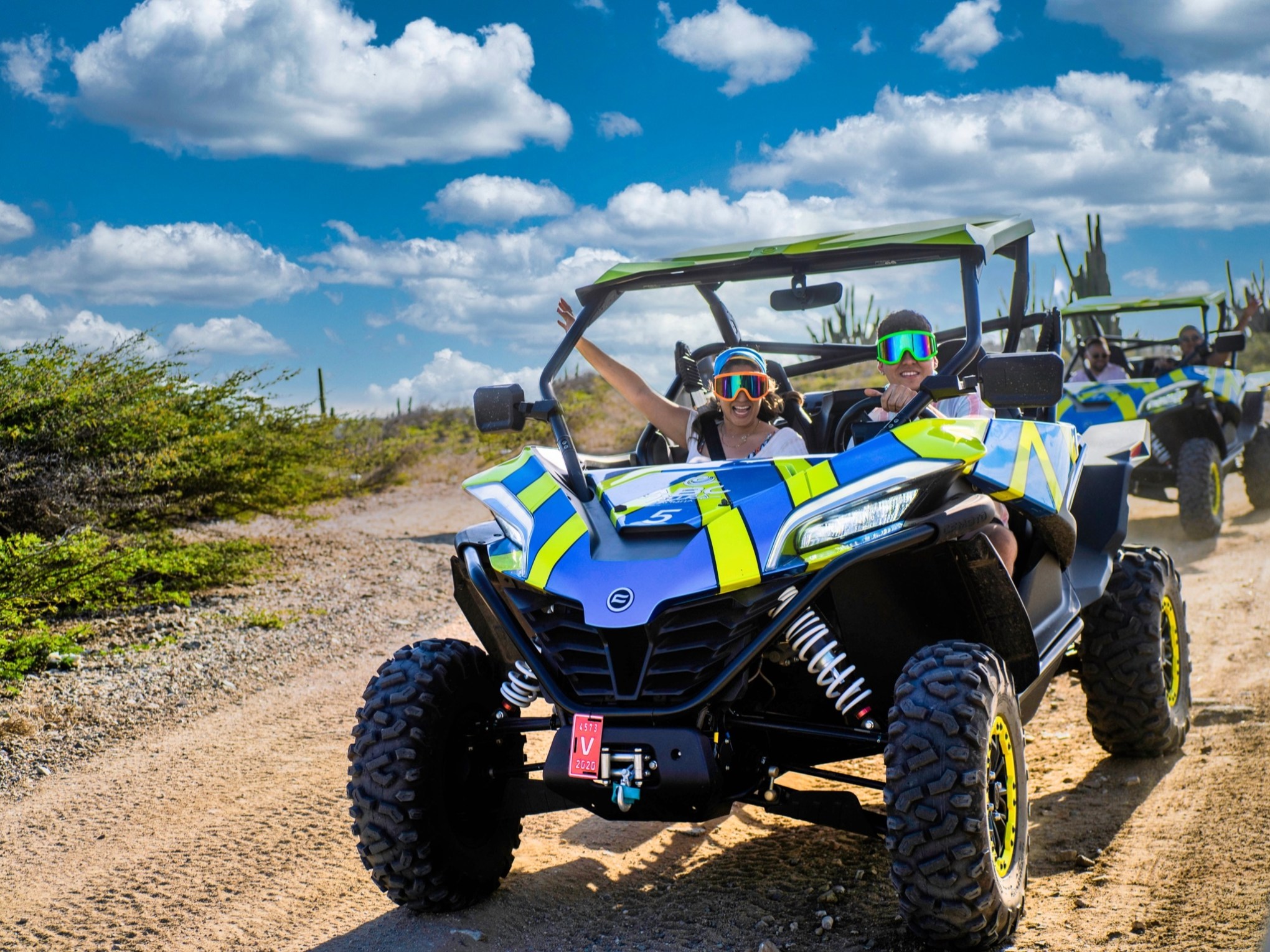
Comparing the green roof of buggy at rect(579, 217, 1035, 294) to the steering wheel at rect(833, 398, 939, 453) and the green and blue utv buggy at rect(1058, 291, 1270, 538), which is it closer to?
the steering wheel at rect(833, 398, 939, 453)

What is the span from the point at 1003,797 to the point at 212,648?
599 centimetres

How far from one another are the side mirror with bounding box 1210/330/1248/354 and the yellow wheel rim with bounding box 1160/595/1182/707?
706 centimetres

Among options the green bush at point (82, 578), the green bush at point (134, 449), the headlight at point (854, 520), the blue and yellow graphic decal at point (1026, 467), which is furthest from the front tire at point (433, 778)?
the green bush at point (134, 449)

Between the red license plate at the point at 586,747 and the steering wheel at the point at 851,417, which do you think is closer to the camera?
the red license plate at the point at 586,747

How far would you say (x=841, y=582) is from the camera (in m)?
3.38

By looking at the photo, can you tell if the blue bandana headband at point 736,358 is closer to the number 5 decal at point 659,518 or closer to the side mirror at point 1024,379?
the side mirror at point 1024,379

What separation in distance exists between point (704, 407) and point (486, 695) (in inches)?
59.6

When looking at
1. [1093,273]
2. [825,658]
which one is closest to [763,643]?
[825,658]

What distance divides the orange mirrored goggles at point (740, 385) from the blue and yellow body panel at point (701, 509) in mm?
694

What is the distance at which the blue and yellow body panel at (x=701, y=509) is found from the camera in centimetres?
305

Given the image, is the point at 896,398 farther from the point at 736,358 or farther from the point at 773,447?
the point at 736,358

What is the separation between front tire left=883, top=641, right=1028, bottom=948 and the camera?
9.41 ft

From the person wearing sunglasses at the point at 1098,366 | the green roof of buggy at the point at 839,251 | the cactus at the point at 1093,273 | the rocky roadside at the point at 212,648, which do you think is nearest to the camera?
the green roof of buggy at the point at 839,251

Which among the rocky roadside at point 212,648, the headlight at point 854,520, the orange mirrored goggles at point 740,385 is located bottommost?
the rocky roadside at point 212,648
